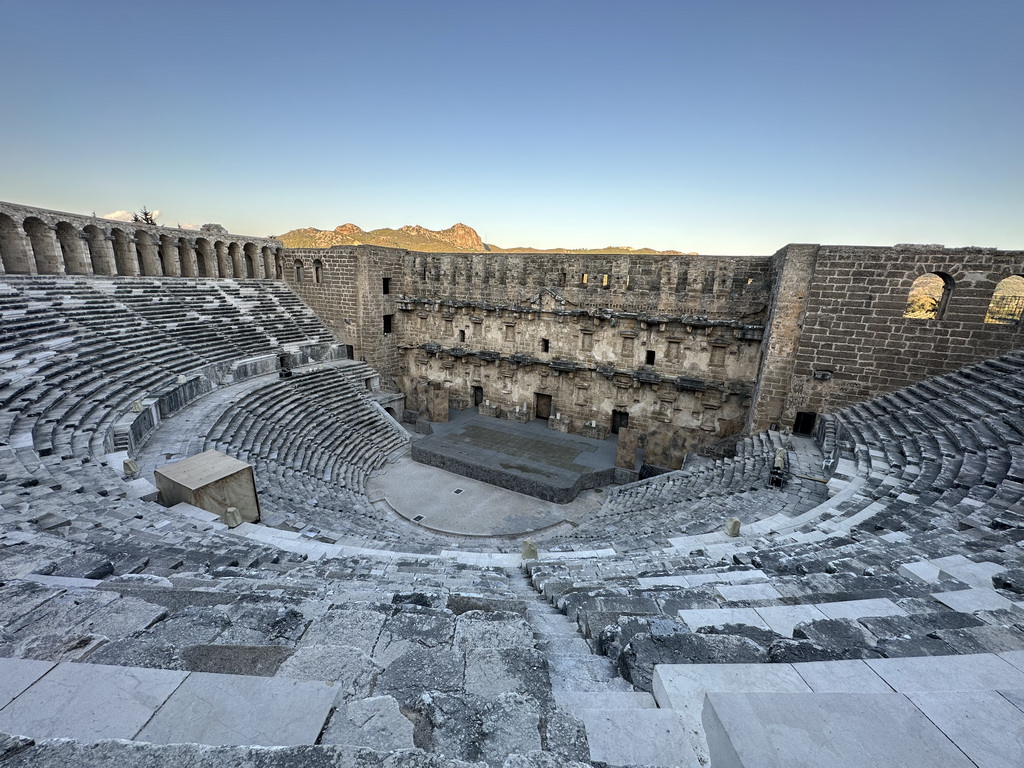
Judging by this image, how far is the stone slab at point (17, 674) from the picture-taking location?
1.82 meters

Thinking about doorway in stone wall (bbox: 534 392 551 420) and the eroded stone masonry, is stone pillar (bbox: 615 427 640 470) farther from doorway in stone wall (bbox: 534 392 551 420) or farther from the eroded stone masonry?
doorway in stone wall (bbox: 534 392 551 420)

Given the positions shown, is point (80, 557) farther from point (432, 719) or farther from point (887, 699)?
point (887, 699)

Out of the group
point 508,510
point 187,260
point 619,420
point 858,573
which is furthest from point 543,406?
point 187,260

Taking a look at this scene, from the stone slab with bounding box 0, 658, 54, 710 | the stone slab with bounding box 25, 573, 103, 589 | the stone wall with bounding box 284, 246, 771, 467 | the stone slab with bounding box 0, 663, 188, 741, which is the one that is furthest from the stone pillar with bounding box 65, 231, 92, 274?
the stone slab with bounding box 0, 663, 188, 741

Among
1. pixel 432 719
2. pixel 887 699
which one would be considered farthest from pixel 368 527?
pixel 887 699

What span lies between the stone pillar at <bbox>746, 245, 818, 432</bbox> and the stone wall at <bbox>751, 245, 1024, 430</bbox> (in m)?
0.02

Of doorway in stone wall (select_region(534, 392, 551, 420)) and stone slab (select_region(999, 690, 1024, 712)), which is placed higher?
stone slab (select_region(999, 690, 1024, 712))

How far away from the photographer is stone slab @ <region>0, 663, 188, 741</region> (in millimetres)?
1670

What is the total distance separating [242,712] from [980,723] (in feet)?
9.42

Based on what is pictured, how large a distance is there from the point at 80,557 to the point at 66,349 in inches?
431

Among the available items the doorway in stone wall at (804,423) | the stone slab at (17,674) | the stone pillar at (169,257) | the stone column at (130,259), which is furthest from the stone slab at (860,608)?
the stone pillar at (169,257)

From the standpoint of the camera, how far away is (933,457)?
296 inches

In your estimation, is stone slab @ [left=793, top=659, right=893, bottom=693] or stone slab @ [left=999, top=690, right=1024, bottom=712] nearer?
stone slab @ [left=999, top=690, right=1024, bottom=712]

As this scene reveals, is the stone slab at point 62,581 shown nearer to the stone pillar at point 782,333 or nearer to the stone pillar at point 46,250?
the stone pillar at point 782,333
